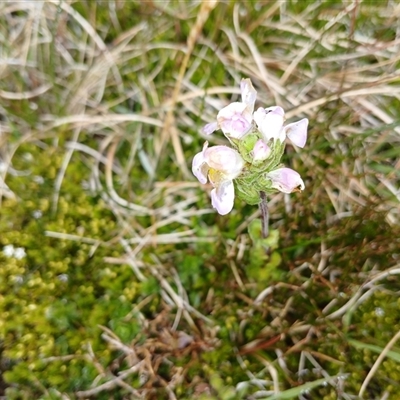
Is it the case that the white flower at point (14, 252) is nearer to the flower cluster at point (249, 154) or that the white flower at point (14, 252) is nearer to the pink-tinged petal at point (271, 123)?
the flower cluster at point (249, 154)

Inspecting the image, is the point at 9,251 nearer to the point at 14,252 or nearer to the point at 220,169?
the point at 14,252

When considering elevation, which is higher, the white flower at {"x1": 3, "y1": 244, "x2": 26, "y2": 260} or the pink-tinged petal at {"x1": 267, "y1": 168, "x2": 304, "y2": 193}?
the pink-tinged petal at {"x1": 267, "y1": 168, "x2": 304, "y2": 193}

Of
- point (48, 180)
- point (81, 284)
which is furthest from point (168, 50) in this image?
point (81, 284)

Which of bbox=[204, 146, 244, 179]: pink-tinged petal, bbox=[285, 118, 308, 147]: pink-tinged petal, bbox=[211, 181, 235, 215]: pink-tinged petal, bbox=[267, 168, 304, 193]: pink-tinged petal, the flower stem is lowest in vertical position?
the flower stem

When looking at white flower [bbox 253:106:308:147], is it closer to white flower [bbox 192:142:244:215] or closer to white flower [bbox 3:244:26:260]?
white flower [bbox 192:142:244:215]

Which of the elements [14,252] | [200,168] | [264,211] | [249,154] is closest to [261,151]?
[249,154]

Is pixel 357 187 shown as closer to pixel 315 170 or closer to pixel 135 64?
pixel 315 170

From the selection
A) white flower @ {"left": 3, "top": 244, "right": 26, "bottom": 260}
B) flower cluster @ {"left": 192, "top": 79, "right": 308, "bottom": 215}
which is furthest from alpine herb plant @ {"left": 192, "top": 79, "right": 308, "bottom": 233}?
white flower @ {"left": 3, "top": 244, "right": 26, "bottom": 260}
